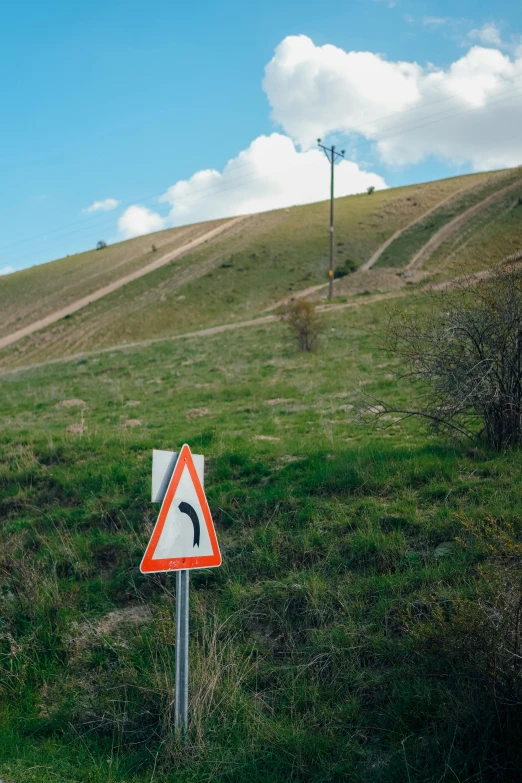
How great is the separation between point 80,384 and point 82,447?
12592 mm

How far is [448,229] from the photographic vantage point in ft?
186

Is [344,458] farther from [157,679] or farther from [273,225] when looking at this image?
[273,225]

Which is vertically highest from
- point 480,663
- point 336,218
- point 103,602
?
point 336,218

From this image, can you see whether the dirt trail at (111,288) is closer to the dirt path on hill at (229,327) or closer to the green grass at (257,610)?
Answer: the dirt path on hill at (229,327)

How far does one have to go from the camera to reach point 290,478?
900cm

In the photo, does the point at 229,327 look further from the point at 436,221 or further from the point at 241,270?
the point at 436,221

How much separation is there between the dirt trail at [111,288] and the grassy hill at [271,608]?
43.5 meters

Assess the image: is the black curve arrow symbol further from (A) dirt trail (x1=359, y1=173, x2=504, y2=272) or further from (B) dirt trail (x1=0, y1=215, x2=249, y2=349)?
(B) dirt trail (x1=0, y1=215, x2=249, y2=349)

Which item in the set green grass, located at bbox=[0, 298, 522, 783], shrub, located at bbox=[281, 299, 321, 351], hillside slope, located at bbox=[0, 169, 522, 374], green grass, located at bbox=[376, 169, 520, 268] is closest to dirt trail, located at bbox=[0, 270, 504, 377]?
hillside slope, located at bbox=[0, 169, 522, 374]

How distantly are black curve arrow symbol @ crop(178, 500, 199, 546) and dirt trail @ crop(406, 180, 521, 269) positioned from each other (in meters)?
45.3

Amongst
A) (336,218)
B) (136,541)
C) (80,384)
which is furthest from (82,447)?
(336,218)

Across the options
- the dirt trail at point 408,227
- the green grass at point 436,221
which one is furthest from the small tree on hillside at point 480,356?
the dirt trail at point 408,227

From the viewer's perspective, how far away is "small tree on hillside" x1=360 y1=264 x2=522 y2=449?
863 centimetres

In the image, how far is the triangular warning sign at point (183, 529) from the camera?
500 centimetres
